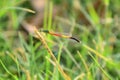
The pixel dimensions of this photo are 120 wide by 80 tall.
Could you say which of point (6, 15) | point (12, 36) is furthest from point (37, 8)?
point (12, 36)

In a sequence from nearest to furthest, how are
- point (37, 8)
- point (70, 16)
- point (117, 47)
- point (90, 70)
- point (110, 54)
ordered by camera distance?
1. point (90, 70)
2. point (110, 54)
3. point (117, 47)
4. point (70, 16)
5. point (37, 8)

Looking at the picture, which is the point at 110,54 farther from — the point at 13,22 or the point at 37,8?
the point at 37,8

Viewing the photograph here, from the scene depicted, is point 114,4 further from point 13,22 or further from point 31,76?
point 31,76

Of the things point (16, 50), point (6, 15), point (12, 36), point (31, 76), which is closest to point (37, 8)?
point (6, 15)

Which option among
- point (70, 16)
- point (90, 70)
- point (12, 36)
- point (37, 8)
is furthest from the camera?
point (37, 8)

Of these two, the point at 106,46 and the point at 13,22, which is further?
the point at 13,22

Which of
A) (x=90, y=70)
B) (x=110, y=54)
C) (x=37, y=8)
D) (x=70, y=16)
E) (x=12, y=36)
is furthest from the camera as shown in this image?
(x=37, y=8)
